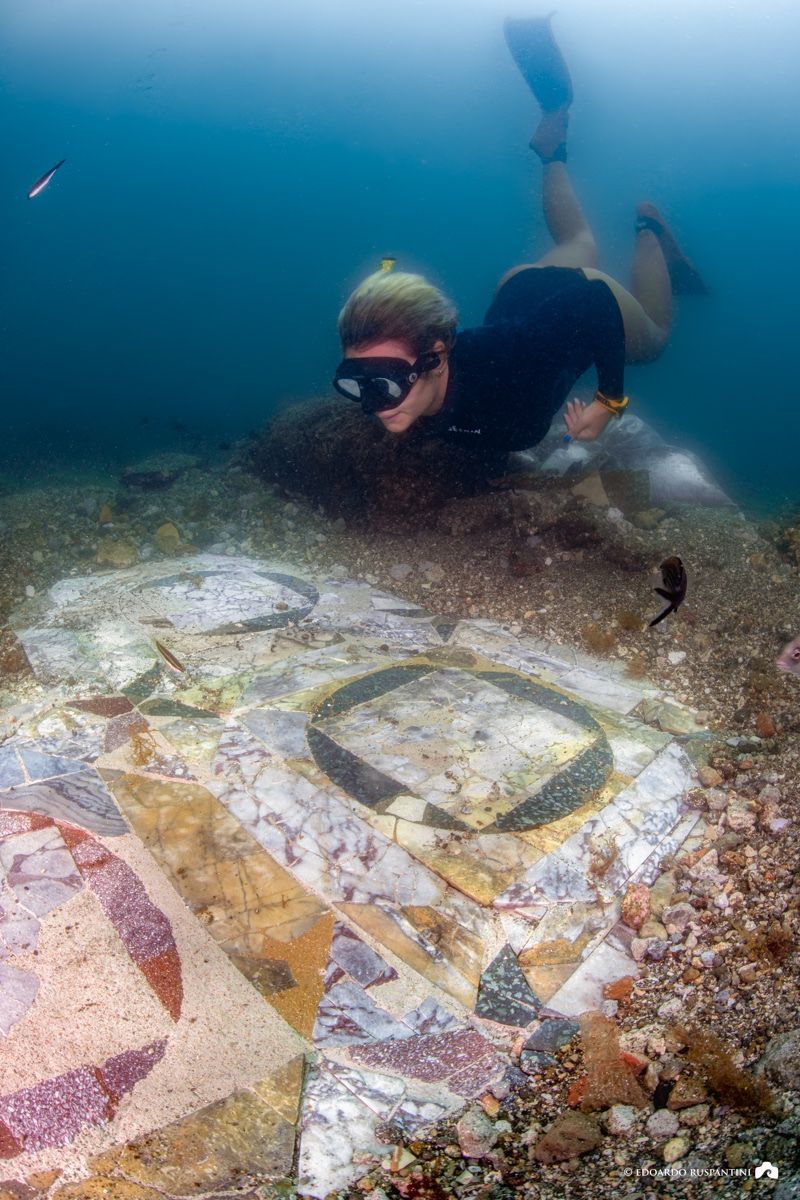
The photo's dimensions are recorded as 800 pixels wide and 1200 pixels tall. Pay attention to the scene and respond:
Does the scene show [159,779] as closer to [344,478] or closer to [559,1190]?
[559,1190]

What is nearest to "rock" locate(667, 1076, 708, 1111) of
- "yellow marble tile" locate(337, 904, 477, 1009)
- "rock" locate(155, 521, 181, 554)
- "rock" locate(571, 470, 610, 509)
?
"yellow marble tile" locate(337, 904, 477, 1009)

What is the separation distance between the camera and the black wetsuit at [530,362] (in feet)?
16.5

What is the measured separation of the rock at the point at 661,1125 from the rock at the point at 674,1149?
38 mm

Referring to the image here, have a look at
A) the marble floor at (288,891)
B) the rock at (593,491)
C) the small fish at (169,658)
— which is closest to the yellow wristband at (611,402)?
the rock at (593,491)

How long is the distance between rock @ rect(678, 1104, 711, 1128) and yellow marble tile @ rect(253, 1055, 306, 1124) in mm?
1121

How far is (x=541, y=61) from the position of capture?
11.2 metres

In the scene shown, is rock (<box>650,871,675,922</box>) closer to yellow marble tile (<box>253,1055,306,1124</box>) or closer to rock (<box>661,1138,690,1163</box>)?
rock (<box>661,1138,690,1163</box>)

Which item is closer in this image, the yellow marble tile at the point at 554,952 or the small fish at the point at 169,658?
the yellow marble tile at the point at 554,952

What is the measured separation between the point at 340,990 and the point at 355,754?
3.65 ft

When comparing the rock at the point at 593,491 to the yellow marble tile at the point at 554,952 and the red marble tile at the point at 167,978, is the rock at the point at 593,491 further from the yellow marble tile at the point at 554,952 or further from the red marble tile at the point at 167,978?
the red marble tile at the point at 167,978

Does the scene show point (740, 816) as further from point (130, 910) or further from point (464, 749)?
point (130, 910)

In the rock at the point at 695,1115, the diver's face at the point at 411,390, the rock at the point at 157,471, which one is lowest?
the rock at the point at 157,471

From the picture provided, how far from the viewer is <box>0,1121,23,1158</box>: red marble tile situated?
178 cm

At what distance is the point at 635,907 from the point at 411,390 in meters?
3.51
